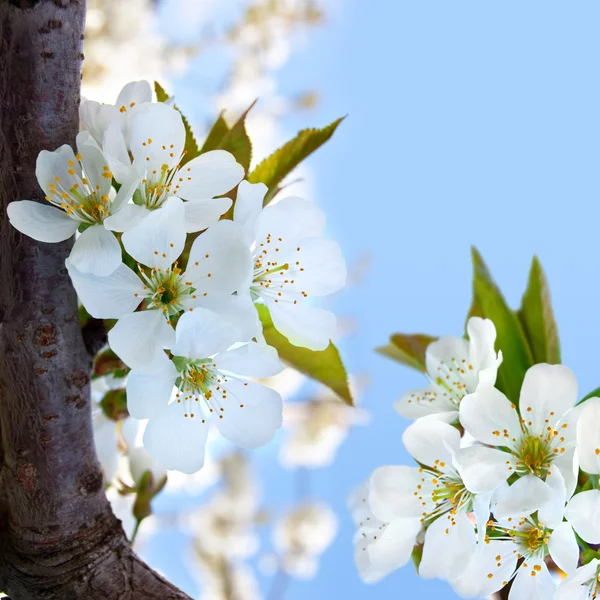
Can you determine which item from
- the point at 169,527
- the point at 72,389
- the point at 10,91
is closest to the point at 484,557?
the point at 72,389

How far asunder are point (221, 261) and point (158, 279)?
44mm

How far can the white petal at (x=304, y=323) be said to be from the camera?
48 cm

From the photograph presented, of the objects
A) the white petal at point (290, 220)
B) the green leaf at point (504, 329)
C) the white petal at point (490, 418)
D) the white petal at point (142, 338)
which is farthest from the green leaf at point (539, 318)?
the white petal at point (142, 338)

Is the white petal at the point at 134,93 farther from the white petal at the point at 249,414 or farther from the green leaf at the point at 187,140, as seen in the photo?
the white petal at the point at 249,414

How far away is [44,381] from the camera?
1.56 feet

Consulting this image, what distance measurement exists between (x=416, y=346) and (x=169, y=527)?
2.03 meters

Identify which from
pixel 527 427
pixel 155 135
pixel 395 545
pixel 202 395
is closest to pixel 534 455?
pixel 527 427

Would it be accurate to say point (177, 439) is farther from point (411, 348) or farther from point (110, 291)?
point (411, 348)

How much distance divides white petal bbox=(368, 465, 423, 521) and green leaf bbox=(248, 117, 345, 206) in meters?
0.22

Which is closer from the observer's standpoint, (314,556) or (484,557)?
(484,557)

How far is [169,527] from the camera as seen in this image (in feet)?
8.05

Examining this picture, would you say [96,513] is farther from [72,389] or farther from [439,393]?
[439,393]

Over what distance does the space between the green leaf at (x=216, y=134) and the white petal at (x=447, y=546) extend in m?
0.33

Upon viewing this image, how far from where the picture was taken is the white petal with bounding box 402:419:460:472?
19.3 inches
